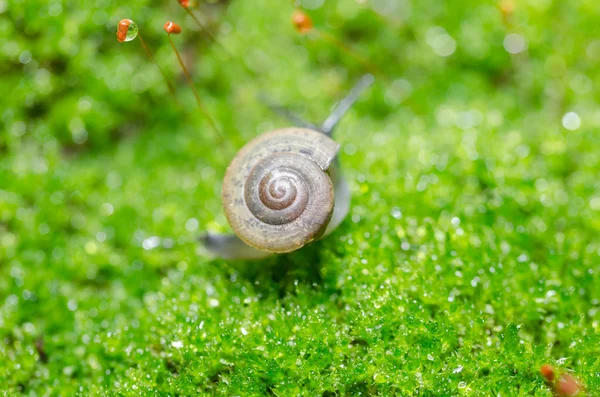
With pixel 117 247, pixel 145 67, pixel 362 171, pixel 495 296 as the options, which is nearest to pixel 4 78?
pixel 145 67

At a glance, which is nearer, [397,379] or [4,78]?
[397,379]

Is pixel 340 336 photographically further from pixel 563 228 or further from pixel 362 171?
pixel 563 228

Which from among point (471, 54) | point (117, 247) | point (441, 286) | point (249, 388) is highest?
point (471, 54)

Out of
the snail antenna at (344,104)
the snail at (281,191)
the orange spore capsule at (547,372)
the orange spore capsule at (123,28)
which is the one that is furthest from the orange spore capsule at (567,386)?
the orange spore capsule at (123,28)

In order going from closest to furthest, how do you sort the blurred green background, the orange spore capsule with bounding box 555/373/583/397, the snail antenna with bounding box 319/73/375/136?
the orange spore capsule with bounding box 555/373/583/397 < the blurred green background < the snail antenna with bounding box 319/73/375/136

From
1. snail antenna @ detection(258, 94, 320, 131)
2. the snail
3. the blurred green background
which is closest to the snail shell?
the snail

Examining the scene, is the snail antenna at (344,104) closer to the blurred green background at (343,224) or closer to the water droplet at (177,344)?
the blurred green background at (343,224)

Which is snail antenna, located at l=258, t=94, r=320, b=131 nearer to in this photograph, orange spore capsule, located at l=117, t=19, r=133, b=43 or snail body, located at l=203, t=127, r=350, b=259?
snail body, located at l=203, t=127, r=350, b=259
